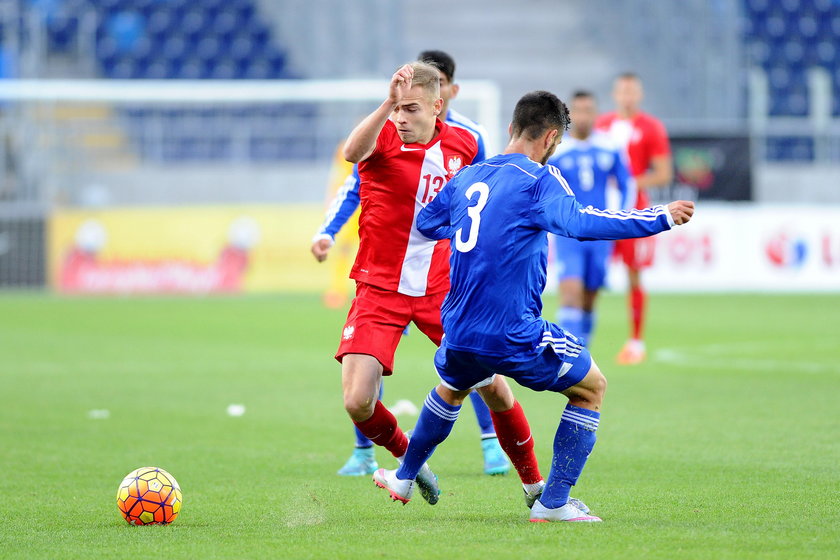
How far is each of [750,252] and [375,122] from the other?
1584 centimetres

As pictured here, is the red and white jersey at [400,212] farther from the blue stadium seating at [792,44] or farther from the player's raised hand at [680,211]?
the blue stadium seating at [792,44]

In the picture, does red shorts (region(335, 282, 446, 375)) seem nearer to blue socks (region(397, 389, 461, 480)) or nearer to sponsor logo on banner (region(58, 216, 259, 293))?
blue socks (region(397, 389, 461, 480))

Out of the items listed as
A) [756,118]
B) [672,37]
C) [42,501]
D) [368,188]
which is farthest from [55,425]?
[672,37]

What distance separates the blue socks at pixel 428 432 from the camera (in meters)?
5.25

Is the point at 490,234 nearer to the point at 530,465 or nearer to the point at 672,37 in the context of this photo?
the point at 530,465

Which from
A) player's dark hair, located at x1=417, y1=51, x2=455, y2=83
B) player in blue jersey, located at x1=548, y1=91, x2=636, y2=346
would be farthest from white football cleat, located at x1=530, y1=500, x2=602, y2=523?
player in blue jersey, located at x1=548, y1=91, x2=636, y2=346

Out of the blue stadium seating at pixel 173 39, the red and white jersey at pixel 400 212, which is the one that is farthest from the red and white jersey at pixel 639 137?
the blue stadium seating at pixel 173 39

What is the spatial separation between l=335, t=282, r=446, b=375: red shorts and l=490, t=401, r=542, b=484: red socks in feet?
1.87

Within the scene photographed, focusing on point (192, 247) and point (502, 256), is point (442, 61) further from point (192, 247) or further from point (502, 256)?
point (192, 247)

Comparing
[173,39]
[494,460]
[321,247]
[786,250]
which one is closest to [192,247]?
[173,39]

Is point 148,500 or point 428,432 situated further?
point 428,432

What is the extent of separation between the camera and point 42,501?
5.65 metres

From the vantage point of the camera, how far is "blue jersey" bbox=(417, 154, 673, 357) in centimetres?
491

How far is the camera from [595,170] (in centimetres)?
1076
